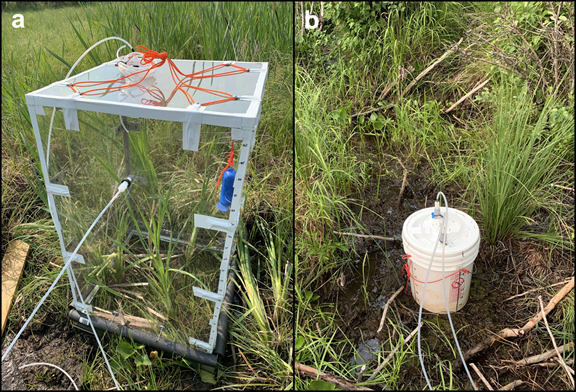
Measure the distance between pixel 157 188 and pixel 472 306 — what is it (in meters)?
1.42

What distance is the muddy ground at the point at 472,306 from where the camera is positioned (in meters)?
1.46

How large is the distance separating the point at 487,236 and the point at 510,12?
131 cm

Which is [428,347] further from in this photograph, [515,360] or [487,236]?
[487,236]

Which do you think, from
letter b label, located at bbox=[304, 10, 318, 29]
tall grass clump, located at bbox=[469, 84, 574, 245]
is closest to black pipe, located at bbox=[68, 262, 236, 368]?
tall grass clump, located at bbox=[469, 84, 574, 245]

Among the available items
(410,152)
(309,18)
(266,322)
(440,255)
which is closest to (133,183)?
(266,322)

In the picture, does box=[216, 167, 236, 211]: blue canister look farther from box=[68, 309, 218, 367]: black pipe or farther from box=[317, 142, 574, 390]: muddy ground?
box=[317, 142, 574, 390]: muddy ground

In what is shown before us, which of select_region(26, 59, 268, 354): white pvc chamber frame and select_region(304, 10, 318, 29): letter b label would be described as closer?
select_region(26, 59, 268, 354): white pvc chamber frame

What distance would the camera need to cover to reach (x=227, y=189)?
1.35m

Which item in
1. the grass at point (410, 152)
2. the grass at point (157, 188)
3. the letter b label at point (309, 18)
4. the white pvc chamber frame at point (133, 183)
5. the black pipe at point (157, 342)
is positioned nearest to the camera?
the white pvc chamber frame at point (133, 183)

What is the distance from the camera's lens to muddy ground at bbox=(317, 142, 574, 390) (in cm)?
146

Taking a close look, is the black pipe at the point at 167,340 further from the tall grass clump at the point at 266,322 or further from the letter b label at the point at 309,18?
the letter b label at the point at 309,18

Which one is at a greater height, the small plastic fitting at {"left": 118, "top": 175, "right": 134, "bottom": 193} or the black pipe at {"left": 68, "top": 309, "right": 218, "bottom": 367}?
the small plastic fitting at {"left": 118, "top": 175, "right": 134, "bottom": 193}

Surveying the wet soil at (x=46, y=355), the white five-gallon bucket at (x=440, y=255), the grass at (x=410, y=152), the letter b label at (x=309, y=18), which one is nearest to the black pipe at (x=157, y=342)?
the wet soil at (x=46, y=355)

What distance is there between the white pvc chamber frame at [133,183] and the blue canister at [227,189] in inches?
1.2
